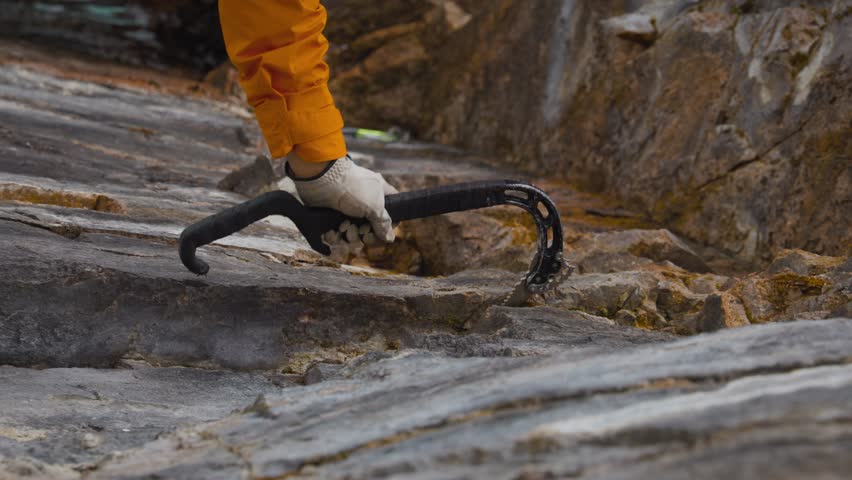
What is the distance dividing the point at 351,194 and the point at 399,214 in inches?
8.8

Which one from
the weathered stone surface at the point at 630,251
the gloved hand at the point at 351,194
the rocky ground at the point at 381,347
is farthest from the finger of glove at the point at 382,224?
the weathered stone surface at the point at 630,251

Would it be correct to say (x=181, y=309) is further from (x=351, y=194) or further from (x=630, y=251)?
(x=630, y=251)

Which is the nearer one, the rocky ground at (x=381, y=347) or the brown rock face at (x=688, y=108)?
the rocky ground at (x=381, y=347)

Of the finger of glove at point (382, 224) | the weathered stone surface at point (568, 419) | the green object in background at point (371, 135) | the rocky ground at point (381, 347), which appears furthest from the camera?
the green object in background at point (371, 135)

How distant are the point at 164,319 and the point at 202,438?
3.30 feet

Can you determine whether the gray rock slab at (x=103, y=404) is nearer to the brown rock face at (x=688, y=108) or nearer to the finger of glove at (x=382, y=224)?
the finger of glove at (x=382, y=224)

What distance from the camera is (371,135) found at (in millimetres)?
8969

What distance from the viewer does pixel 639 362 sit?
63.8 inches

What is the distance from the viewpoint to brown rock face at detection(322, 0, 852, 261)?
3.83 metres

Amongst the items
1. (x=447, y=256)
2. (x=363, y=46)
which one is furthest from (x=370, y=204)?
(x=363, y=46)

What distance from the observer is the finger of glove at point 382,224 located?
8.04 ft

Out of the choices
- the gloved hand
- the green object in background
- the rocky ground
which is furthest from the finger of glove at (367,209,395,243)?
the green object in background

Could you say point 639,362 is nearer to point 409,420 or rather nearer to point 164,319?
point 409,420

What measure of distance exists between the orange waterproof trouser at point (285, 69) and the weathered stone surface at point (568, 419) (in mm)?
696
